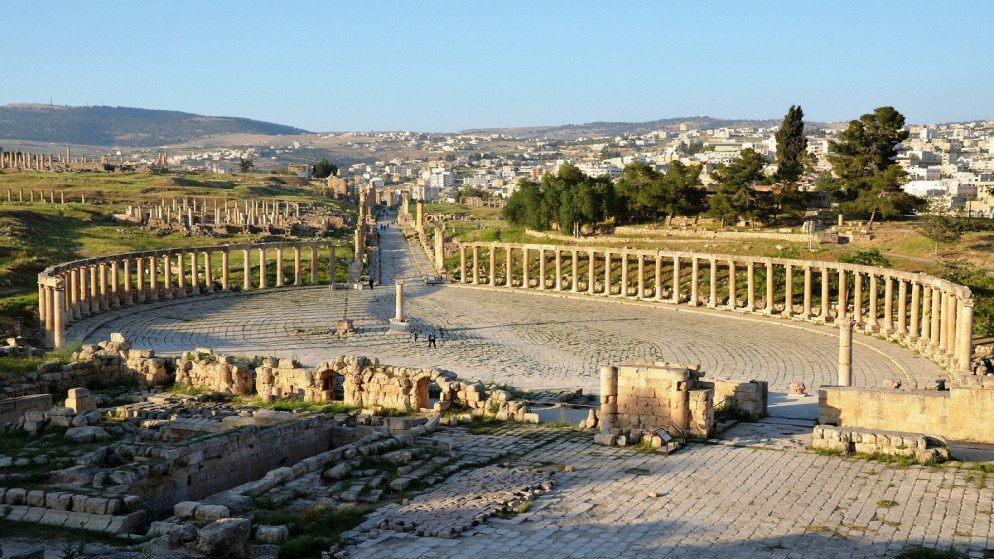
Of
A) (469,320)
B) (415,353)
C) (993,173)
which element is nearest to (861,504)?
(415,353)

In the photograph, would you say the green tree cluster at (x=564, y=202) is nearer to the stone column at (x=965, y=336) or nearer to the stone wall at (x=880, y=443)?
the stone column at (x=965, y=336)

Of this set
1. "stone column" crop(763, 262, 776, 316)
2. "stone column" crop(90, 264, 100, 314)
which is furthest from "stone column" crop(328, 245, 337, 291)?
"stone column" crop(763, 262, 776, 316)

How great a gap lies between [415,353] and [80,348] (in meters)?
12.2

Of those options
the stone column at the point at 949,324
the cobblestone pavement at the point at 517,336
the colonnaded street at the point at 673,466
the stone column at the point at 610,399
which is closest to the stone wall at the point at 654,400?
the stone column at the point at 610,399

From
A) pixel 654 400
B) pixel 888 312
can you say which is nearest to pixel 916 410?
pixel 654 400

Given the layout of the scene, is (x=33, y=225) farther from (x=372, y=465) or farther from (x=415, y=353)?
(x=372, y=465)

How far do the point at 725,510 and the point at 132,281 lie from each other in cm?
4669

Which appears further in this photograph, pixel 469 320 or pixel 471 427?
pixel 469 320

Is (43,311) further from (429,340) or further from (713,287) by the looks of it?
(713,287)

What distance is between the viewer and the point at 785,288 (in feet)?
173

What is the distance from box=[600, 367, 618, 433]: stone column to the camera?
23578 mm

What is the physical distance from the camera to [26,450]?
19234 mm

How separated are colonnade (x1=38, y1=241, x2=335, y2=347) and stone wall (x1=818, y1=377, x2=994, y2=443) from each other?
2939 cm

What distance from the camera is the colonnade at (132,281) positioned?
132ft
